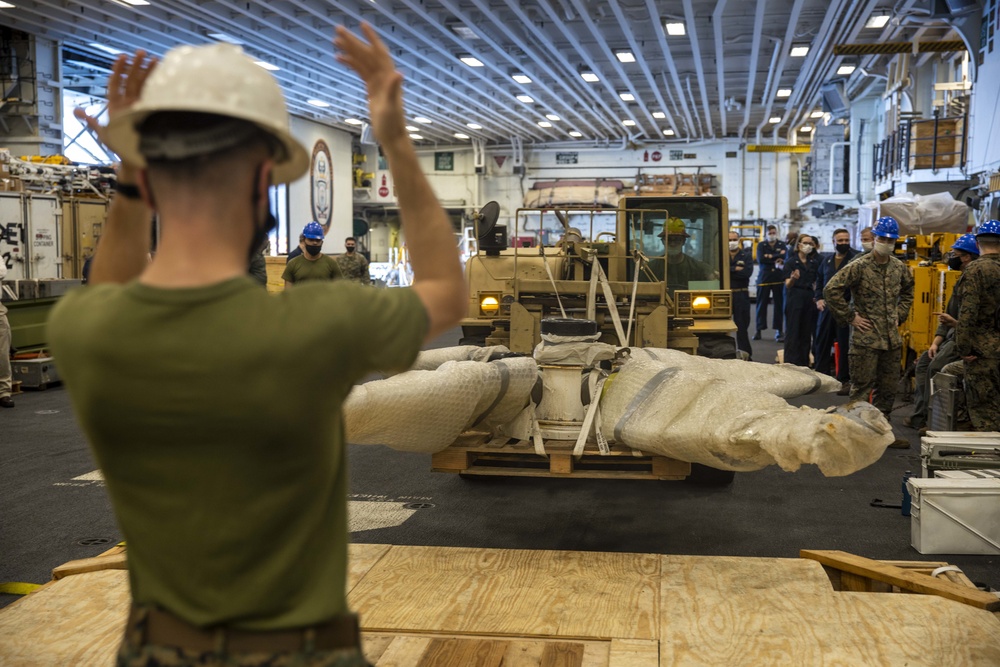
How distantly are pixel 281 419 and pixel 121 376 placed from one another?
0.21 metres

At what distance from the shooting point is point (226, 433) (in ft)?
4.14

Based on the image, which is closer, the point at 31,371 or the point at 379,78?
the point at 379,78

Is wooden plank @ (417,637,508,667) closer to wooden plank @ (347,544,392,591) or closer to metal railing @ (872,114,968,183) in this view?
wooden plank @ (347,544,392,591)

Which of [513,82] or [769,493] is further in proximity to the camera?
[513,82]

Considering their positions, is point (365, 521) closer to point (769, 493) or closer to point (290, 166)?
point (769, 493)

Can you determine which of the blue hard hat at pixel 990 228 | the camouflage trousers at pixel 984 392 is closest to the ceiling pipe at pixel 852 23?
the blue hard hat at pixel 990 228

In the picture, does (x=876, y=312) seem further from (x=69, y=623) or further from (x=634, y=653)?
(x=69, y=623)

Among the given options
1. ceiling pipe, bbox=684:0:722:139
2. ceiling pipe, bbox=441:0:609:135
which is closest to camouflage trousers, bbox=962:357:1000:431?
ceiling pipe, bbox=684:0:722:139

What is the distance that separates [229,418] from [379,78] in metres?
0.54

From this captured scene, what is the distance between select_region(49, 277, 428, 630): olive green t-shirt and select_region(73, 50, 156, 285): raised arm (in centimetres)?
26

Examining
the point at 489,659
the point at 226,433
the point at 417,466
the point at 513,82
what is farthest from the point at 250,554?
the point at 513,82

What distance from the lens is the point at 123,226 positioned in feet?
5.28

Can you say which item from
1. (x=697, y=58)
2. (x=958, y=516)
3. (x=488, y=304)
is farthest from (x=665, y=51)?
(x=958, y=516)

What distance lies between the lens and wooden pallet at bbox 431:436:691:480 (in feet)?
15.5
